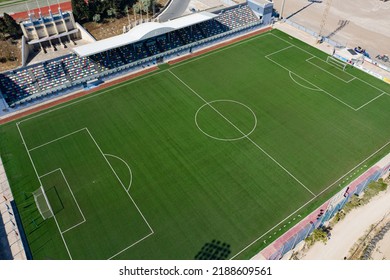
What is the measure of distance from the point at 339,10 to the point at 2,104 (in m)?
86.0

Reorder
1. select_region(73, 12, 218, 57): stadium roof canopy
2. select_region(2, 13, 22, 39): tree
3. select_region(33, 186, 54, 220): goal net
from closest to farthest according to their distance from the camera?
select_region(33, 186, 54, 220): goal net, select_region(73, 12, 218, 57): stadium roof canopy, select_region(2, 13, 22, 39): tree

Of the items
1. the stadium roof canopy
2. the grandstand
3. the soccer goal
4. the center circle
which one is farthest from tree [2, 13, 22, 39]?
the soccer goal

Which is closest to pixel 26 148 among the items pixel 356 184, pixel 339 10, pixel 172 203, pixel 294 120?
pixel 172 203

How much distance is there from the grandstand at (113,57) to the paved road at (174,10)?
13362 mm

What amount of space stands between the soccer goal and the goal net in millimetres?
58462

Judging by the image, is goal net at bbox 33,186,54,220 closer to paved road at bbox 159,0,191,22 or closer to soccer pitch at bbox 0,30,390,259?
soccer pitch at bbox 0,30,390,259

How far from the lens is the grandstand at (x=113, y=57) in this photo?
55.7 meters

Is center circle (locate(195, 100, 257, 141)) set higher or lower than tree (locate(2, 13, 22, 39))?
lower

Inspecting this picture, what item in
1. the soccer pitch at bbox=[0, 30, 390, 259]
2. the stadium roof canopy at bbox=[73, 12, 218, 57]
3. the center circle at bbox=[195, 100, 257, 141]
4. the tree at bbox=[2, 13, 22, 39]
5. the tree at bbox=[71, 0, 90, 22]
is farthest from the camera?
the tree at bbox=[71, 0, 90, 22]

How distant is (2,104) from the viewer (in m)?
53.2

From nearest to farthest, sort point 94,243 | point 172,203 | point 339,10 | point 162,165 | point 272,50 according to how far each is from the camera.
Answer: point 94,243, point 172,203, point 162,165, point 272,50, point 339,10

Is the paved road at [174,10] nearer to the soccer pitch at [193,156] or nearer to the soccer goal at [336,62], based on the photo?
the soccer pitch at [193,156]

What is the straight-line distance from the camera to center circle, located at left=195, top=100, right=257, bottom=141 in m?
49.6

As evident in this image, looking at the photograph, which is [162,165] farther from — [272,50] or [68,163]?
[272,50]
